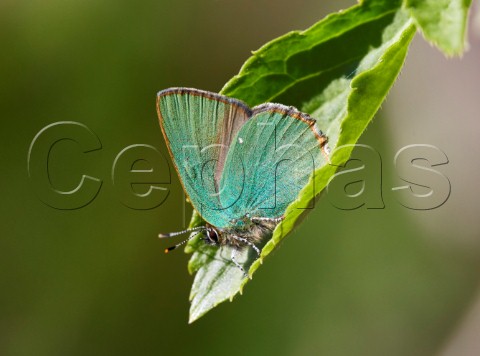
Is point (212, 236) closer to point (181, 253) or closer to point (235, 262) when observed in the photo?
point (235, 262)

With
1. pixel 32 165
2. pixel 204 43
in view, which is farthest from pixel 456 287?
pixel 32 165

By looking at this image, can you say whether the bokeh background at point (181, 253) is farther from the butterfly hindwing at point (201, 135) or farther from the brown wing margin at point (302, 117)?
the brown wing margin at point (302, 117)

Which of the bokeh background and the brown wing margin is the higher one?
the brown wing margin

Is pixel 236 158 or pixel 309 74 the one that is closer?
pixel 309 74

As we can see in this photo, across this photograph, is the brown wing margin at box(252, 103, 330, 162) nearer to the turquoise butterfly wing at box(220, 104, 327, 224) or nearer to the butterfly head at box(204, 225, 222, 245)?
the turquoise butterfly wing at box(220, 104, 327, 224)

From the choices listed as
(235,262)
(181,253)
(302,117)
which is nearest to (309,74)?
(302,117)

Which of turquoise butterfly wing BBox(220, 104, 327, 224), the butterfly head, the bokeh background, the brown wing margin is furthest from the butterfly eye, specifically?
the bokeh background
